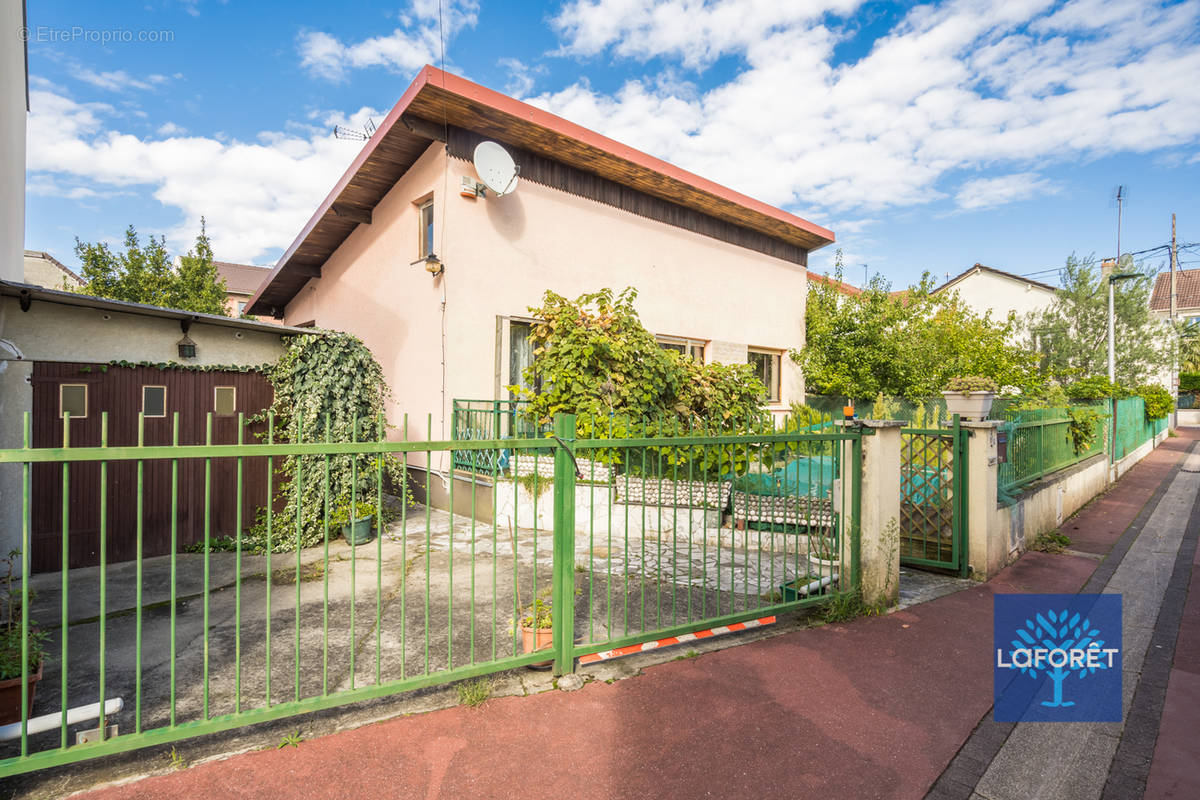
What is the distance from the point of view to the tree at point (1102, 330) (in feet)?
68.4

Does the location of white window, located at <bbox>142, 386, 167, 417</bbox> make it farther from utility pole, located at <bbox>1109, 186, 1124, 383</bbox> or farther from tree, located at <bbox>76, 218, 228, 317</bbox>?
utility pole, located at <bbox>1109, 186, 1124, 383</bbox>

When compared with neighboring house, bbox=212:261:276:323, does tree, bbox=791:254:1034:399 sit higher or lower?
lower

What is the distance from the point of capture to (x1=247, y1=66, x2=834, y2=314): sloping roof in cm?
732

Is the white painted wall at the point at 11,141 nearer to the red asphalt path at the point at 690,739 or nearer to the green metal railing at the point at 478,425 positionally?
the green metal railing at the point at 478,425

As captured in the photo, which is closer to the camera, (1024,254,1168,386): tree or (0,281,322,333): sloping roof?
(0,281,322,333): sloping roof

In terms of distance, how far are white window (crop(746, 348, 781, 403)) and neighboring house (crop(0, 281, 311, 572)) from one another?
31.2 ft

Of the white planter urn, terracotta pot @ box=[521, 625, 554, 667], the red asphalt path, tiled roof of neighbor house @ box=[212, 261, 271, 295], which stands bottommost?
the red asphalt path

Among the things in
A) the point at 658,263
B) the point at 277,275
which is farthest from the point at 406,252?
the point at 277,275

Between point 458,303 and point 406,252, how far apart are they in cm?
178

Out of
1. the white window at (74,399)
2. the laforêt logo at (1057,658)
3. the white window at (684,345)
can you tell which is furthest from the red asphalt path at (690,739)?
the white window at (684,345)

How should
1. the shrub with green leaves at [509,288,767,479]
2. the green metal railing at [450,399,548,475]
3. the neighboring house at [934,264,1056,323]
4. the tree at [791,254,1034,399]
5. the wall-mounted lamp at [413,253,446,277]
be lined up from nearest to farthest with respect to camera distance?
the shrub with green leaves at [509,288,767,479], the green metal railing at [450,399,548,475], the wall-mounted lamp at [413,253,446,277], the tree at [791,254,1034,399], the neighboring house at [934,264,1056,323]

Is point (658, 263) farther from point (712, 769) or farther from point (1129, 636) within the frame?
point (712, 769)

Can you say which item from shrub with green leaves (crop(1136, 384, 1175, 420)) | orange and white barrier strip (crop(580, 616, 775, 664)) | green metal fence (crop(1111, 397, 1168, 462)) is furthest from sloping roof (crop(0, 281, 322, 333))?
shrub with green leaves (crop(1136, 384, 1175, 420))

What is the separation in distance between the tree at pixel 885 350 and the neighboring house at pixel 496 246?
179 cm
